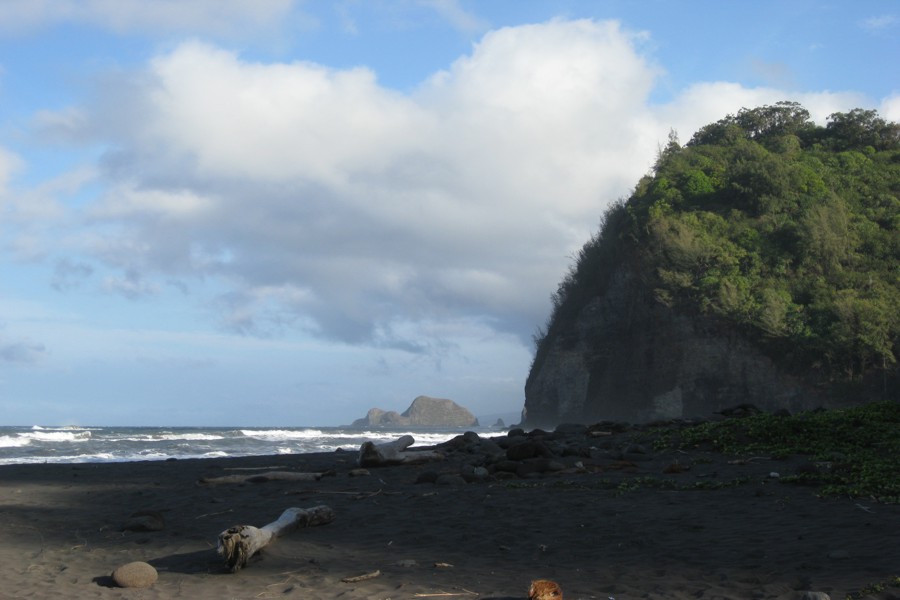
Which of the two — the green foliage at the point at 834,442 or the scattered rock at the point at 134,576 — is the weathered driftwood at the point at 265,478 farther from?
the green foliage at the point at 834,442

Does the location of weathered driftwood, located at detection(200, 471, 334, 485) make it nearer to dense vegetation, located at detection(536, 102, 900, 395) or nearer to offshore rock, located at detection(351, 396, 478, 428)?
dense vegetation, located at detection(536, 102, 900, 395)

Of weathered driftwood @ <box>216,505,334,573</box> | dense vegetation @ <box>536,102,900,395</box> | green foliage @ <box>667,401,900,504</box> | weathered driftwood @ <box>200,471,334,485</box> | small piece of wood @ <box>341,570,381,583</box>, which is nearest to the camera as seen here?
small piece of wood @ <box>341,570,381,583</box>

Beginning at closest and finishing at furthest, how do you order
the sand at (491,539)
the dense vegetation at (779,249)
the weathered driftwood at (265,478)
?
the sand at (491,539)
the weathered driftwood at (265,478)
the dense vegetation at (779,249)

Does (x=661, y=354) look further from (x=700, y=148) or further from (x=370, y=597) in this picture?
(x=370, y=597)

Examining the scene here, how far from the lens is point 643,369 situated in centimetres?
4594

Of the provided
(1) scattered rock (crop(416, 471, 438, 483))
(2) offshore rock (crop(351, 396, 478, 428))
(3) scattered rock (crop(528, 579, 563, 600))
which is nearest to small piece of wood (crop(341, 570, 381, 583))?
(3) scattered rock (crop(528, 579, 563, 600))

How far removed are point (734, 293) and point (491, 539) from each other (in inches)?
1455

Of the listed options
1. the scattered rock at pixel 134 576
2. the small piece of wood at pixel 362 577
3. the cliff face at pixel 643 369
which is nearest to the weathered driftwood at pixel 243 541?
the scattered rock at pixel 134 576

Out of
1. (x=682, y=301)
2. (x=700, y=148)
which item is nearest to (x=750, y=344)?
(x=682, y=301)

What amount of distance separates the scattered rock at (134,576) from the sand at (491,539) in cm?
8

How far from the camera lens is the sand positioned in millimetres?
6176

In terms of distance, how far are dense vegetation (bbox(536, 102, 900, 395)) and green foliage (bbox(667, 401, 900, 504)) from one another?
2688 centimetres

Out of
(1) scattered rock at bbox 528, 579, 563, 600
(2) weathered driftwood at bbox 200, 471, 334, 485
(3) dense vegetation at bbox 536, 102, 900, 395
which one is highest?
(3) dense vegetation at bbox 536, 102, 900, 395

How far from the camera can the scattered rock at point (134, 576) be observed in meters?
6.55
